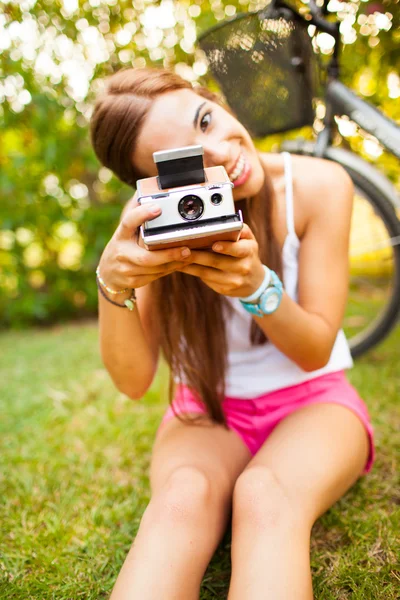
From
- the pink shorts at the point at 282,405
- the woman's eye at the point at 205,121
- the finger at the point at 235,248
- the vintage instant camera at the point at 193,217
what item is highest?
the woman's eye at the point at 205,121

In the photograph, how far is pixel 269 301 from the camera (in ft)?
3.75

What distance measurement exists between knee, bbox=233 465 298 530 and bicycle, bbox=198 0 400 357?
124 centimetres

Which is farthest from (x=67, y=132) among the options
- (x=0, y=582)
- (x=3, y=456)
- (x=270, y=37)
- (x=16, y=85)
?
(x=0, y=582)

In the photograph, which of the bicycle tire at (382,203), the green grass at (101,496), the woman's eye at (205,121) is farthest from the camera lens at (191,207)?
the bicycle tire at (382,203)

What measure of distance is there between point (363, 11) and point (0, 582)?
2.13m

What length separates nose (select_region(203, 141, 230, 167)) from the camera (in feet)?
3.89

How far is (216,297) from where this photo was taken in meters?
1.41

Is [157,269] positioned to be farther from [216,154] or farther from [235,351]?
[235,351]

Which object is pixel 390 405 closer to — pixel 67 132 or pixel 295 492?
pixel 295 492

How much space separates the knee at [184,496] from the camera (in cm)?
105

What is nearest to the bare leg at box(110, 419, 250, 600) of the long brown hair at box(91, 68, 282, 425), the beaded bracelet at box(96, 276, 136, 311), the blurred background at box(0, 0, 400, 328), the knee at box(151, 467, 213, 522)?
the knee at box(151, 467, 213, 522)

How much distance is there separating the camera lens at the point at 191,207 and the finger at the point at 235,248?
0.08m

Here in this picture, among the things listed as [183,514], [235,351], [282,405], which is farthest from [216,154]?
[183,514]

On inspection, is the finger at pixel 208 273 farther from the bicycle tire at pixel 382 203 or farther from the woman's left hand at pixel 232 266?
the bicycle tire at pixel 382 203
